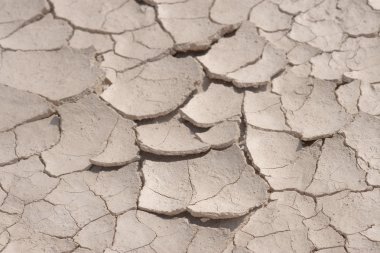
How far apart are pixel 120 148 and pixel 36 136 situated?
298mm

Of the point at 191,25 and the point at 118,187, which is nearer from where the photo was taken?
the point at 118,187

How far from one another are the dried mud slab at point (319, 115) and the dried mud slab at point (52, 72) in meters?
0.74

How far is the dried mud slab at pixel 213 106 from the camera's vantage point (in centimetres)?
247

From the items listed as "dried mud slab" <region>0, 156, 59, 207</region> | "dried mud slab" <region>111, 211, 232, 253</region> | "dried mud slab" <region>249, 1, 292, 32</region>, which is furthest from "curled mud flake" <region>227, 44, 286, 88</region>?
"dried mud slab" <region>0, 156, 59, 207</region>

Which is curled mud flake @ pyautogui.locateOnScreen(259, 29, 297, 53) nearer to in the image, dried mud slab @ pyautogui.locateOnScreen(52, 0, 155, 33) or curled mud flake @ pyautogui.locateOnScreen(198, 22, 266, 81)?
curled mud flake @ pyautogui.locateOnScreen(198, 22, 266, 81)

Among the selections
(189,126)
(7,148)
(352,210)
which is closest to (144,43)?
(189,126)

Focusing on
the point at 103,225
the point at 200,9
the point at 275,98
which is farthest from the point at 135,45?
the point at 103,225

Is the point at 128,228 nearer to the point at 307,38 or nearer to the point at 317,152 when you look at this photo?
the point at 317,152

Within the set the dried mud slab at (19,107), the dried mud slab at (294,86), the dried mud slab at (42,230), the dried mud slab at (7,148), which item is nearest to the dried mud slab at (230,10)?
the dried mud slab at (294,86)

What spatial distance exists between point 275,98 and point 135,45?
1.93ft

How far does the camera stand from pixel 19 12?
2807 mm

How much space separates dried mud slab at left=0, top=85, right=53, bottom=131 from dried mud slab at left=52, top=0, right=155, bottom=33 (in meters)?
0.41

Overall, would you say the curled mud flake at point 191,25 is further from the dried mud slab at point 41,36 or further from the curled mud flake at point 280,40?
the dried mud slab at point 41,36

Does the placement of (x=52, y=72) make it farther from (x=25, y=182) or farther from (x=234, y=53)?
(x=234, y=53)
